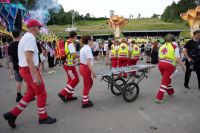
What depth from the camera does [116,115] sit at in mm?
6242

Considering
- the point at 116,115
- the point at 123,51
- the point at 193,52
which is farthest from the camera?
the point at 123,51

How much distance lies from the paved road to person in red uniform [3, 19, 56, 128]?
244 mm

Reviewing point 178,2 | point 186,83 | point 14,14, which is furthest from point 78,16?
point 186,83

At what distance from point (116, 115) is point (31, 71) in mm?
2250

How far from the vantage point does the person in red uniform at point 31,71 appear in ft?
16.8

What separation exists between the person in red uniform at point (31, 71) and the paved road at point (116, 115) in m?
0.24

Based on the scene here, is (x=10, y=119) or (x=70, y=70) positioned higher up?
(x=70, y=70)

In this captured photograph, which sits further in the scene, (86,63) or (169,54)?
(169,54)

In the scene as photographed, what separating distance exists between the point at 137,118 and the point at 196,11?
2670cm

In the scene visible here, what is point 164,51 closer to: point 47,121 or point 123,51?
point 47,121

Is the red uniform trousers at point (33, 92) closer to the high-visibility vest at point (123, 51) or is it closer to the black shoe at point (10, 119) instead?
the black shoe at point (10, 119)

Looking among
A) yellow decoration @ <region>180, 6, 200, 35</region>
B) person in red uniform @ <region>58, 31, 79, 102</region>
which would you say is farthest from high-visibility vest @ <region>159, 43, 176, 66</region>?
yellow decoration @ <region>180, 6, 200, 35</region>

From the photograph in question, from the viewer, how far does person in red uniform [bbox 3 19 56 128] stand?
5.13 metres

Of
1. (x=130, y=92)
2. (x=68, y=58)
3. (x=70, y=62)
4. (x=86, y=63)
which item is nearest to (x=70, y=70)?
(x=70, y=62)
